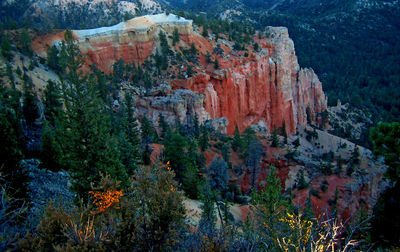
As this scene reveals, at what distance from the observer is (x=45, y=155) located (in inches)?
902

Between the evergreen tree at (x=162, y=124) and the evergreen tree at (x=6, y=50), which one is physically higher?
the evergreen tree at (x=6, y=50)

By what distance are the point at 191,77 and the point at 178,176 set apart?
2265 cm

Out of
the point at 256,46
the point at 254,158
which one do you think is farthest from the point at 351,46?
the point at 254,158

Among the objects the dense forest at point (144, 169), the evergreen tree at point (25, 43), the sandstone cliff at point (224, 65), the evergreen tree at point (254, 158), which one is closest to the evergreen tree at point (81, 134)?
the dense forest at point (144, 169)

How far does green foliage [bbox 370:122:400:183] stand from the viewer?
1250cm

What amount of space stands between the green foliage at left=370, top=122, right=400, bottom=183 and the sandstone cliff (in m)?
34.8

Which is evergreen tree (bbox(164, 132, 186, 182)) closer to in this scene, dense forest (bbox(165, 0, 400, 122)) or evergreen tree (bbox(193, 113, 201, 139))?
evergreen tree (bbox(193, 113, 201, 139))

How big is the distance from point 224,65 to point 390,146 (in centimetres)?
3922

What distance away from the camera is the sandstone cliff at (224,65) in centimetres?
4766

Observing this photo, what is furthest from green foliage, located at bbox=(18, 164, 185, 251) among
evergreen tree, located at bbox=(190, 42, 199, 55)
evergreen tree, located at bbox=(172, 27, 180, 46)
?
evergreen tree, located at bbox=(172, 27, 180, 46)

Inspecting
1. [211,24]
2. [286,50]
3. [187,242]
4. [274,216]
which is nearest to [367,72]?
[286,50]

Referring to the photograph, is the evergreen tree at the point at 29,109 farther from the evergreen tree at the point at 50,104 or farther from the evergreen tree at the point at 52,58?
the evergreen tree at the point at 52,58

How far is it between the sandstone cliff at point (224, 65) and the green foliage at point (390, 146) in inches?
1371

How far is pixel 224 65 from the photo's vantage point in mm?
50062
